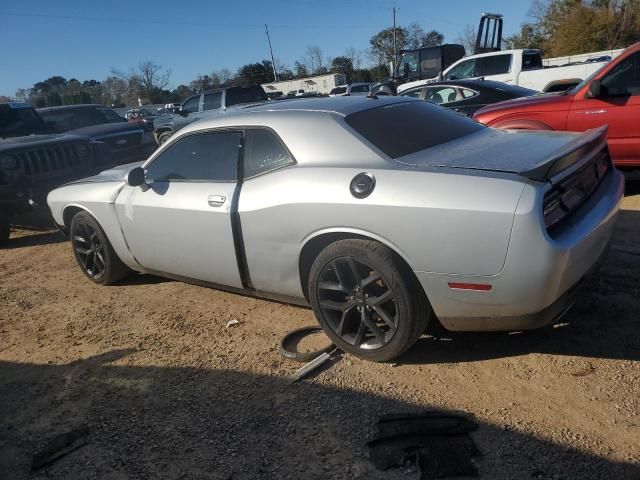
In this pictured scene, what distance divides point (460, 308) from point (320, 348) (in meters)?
1.06

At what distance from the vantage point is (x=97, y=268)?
16.5ft

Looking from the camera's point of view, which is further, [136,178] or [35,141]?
[35,141]

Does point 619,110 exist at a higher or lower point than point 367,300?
higher

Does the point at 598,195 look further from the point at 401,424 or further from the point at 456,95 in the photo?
the point at 456,95

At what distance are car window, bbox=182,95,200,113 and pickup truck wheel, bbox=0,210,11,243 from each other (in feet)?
27.2

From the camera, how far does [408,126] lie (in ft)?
11.5

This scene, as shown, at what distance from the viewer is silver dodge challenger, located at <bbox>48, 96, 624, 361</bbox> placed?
8.33ft

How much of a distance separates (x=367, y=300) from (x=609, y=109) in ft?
14.5

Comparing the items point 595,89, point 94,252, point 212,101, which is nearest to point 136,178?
point 94,252

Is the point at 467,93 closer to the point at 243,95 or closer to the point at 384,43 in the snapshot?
the point at 243,95

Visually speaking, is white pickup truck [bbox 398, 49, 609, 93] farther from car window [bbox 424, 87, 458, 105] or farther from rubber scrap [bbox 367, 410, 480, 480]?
rubber scrap [bbox 367, 410, 480, 480]

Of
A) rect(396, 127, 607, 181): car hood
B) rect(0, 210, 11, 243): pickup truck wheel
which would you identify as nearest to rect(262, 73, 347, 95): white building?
rect(0, 210, 11, 243): pickup truck wheel

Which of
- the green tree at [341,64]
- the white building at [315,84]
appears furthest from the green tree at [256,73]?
the white building at [315,84]

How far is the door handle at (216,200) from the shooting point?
140 inches
